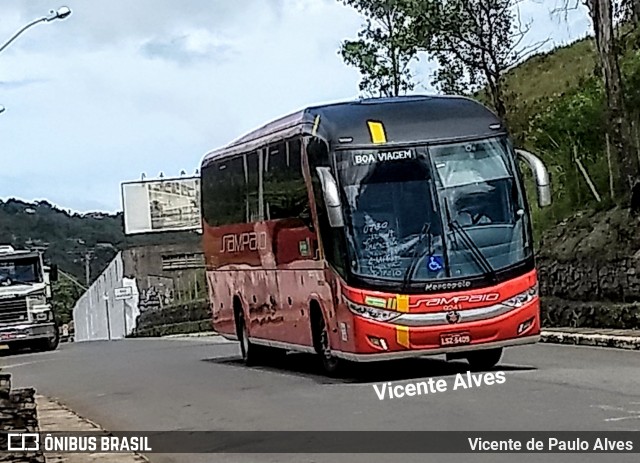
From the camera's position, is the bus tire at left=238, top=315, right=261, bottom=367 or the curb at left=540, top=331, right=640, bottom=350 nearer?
the curb at left=540, top=331, right=640, bottom=350

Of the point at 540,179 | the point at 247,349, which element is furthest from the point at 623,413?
the point at 247,349

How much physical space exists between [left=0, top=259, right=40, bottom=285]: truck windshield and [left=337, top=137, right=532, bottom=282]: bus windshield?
76.1 ft

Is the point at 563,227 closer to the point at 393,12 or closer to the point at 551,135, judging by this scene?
the point at 551,135

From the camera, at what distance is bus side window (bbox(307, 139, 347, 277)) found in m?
16.8

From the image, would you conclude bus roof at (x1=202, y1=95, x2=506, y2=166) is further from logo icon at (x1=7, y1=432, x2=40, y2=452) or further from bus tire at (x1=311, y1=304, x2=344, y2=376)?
logo icon at (x1=7, y1=432, x2=40, y2=452)

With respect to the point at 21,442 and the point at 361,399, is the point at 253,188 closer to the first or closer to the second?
the point at 361,399

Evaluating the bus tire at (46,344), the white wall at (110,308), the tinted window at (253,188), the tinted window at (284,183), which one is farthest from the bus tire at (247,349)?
the white wall at (110,308)

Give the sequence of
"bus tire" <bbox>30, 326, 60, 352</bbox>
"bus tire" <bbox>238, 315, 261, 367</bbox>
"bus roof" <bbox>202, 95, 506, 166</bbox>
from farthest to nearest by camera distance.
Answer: "bus tire" <bbox>30, 326, 60, 352</bbox> < "bus tire" <bbox>238, 315, 261, 367</bbox> < "bus roof" <bbox>202, 95, 506, 166</bbox>

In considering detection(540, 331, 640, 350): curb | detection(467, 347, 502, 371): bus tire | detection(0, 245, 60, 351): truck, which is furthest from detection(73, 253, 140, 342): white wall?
detection(467, 347, 502, 371): bus tire

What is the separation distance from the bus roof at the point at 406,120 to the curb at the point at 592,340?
5289mm

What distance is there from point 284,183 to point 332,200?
2636 mm

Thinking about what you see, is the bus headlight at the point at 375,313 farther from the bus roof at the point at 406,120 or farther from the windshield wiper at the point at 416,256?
the bus roof at the point at 406,120

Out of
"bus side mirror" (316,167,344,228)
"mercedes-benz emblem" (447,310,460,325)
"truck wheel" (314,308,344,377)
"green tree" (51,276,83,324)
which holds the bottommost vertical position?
"green tree" (51,276,83,324)

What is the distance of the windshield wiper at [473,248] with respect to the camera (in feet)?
54.5
